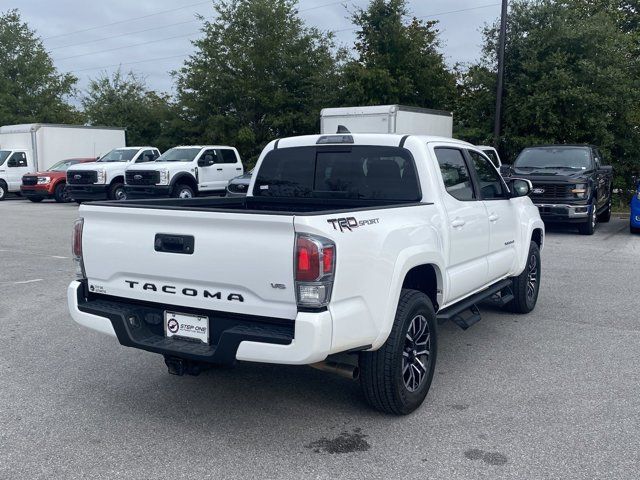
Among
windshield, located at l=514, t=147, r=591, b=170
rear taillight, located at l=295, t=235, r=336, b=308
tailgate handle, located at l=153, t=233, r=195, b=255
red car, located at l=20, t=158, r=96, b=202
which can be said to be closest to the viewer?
rear taillight, located at l=295, t=235, r=336, b=308

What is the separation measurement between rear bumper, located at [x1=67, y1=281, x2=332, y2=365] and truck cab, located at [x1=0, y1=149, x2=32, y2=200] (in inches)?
938

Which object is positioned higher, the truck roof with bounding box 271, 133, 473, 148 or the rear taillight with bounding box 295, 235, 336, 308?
the truck roof with bounding box 271, 133, 473, 148

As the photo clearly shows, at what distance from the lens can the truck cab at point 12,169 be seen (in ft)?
84.1

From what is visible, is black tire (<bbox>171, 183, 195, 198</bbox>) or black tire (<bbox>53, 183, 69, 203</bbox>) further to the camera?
black tire (<bbox>53, 183, 69, 203</bbox>)

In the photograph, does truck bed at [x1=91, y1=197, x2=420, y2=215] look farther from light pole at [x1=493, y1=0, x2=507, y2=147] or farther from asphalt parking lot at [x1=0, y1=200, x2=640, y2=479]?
light pole at [x1=493, y1=0, x2=507, y2=147]

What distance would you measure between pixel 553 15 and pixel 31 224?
16.9 metres

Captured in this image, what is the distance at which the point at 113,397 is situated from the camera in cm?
470

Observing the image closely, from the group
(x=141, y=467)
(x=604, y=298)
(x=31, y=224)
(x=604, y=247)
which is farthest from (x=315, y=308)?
(x=31, y=224)

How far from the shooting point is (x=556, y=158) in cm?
1531

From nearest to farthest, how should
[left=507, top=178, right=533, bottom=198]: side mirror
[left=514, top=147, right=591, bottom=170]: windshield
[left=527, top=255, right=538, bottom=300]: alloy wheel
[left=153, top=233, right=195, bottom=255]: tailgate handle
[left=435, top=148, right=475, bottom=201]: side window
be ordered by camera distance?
[left=153, top=233, right=195, bottom=255]: tailgate handle → [left=435, top=148, right=475, bottom=201]: side window → [left=507, top=178, right=533, bottom=198]: side mirror → [left=527, top=255, right=538, bottom=300]: alloy wheel → [left=514, top=147, right=591, bottom=170]: windshield

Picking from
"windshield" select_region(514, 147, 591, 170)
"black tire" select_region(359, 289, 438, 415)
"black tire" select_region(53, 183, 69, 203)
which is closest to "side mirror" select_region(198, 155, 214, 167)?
"black tire" select_region(53, 183, 69, 203)

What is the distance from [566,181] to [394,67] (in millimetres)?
12898

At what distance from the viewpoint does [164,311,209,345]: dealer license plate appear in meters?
3.91

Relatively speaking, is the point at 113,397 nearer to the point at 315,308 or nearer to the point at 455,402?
the point at 315,308
